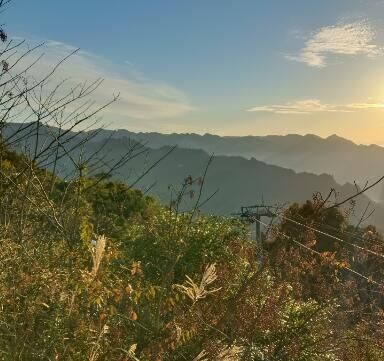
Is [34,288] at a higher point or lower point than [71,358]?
higher

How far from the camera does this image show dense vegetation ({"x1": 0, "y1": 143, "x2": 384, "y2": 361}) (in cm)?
332

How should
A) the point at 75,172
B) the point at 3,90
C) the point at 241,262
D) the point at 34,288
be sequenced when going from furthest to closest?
the point at 241,262 < the point at 75,172 < the point at 34,288 < the point at 3,90

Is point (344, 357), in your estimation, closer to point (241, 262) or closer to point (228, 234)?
point (241, 262)

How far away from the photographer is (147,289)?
3.98 metres

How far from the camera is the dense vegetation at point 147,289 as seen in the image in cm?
332

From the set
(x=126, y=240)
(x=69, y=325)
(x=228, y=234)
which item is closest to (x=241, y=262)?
(x=228, y=234)

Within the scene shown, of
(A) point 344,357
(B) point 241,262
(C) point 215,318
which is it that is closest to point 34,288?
(C) point 215,318

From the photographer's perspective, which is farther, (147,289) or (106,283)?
(106,283)

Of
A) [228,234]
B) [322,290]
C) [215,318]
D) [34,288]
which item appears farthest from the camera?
[228,234]

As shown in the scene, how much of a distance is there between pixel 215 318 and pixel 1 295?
348cm

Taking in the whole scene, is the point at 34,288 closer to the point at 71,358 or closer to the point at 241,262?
the point at 71,358

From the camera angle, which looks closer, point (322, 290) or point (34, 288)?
point (34, 288)

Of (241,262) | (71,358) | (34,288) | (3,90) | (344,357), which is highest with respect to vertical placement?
(3,90)

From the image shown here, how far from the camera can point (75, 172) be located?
4766mm
